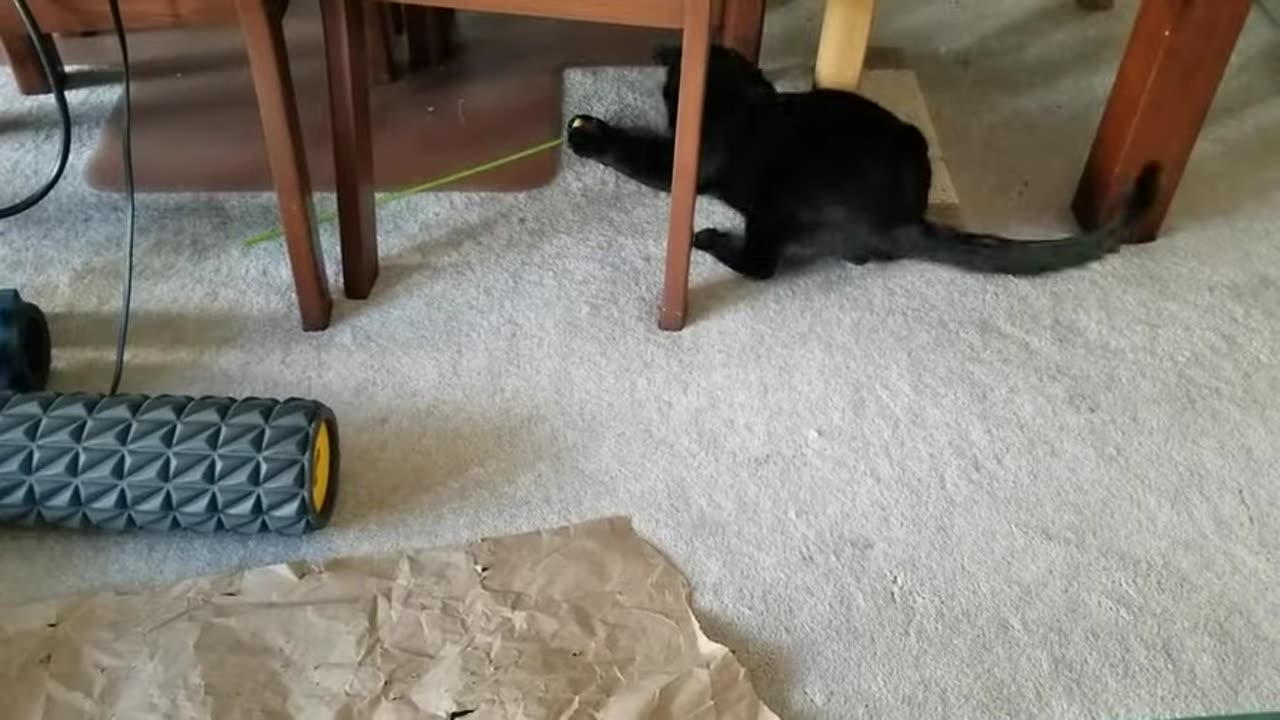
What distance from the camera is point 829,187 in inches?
54.2

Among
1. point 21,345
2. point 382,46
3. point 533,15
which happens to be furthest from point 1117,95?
point 21,345

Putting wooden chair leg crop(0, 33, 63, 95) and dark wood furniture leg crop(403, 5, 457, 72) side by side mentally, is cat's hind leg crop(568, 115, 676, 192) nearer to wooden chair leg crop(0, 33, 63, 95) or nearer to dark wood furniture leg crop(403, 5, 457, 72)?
dark wood furniture leg crop(403, 5, 457, 72)

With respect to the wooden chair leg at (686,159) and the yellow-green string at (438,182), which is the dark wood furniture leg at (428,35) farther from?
the wooden chair leg at (686,159)

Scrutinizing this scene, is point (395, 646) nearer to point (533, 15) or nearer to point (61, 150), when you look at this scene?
point (533, 15)

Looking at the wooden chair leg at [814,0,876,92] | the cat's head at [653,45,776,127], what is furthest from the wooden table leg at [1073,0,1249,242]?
the cat's head at [653,45,776,127]

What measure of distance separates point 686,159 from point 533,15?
0.65ft

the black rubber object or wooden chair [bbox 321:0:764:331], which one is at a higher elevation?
wooden chair [bbox 321:0:764:331]

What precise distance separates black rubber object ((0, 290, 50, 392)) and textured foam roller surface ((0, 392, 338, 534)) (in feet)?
0.30

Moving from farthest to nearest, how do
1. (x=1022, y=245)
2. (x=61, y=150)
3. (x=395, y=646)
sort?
(x=61, y=150)
(x=1022, y=245)
(x=395, y=646)

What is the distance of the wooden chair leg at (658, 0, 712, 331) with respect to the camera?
1.15 m

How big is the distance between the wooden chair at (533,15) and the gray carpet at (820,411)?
2.1 inches

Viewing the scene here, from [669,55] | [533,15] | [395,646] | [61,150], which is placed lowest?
[395,646]

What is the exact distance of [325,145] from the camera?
1.57 m

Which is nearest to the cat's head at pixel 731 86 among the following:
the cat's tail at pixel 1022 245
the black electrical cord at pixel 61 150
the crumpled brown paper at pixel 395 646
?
the cat's tail at pixel 1022 245
